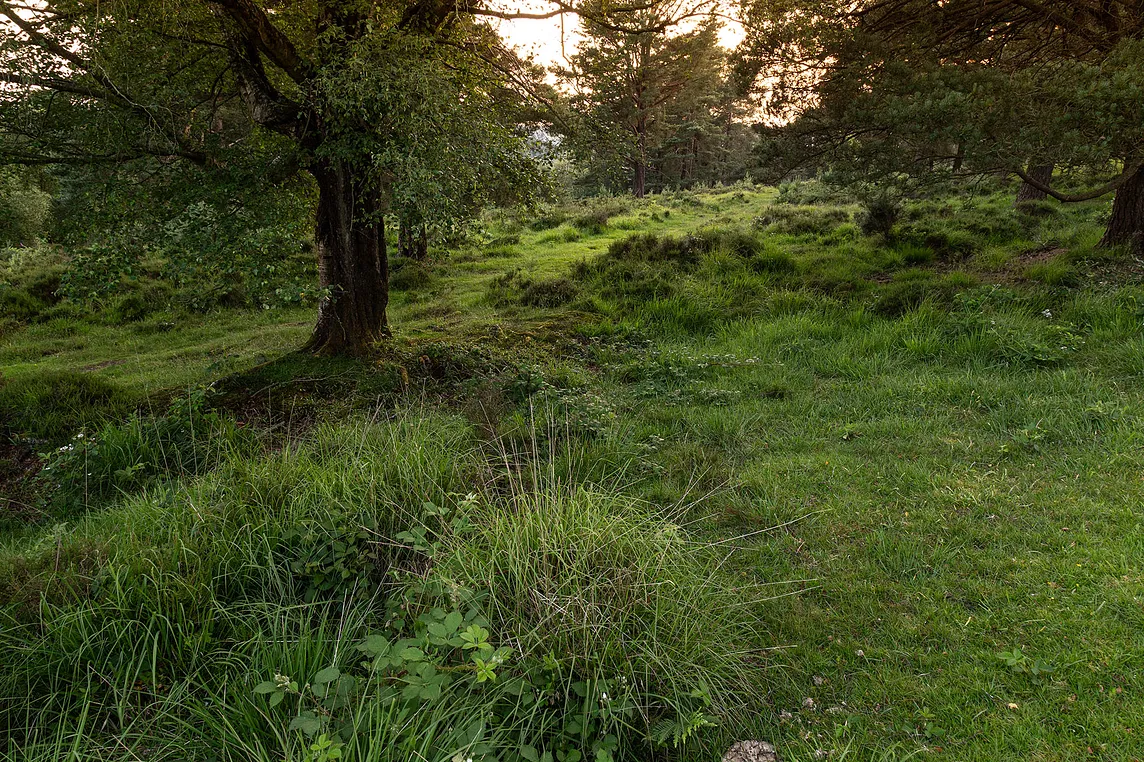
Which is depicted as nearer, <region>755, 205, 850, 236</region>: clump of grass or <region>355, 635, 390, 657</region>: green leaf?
<region>355, 635, 390, 657</region>: green leaf

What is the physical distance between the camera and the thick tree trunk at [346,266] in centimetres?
724

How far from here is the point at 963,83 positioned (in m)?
7.34

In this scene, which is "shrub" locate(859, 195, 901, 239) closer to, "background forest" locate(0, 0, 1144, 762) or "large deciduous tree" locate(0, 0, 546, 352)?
"background forest" locate(0, 0, 1144, 762)

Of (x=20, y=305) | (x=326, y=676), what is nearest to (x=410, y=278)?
(x=20, y=305)

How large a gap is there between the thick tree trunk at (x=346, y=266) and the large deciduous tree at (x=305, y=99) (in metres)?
0.02

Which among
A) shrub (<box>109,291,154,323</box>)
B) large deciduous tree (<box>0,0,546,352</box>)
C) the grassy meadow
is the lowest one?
the grassy meadow

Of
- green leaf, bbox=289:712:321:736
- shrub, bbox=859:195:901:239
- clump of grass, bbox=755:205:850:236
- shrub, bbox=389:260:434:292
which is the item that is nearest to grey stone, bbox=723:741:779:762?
green leaf, bbox=289:712:321:736

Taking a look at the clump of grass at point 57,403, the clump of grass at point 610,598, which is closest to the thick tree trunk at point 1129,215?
the clump of grass at point 610,598

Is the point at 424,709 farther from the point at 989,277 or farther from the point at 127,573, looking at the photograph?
the point at 989,277

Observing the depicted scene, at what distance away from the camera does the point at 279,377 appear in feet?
22.8

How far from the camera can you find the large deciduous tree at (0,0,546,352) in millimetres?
5609

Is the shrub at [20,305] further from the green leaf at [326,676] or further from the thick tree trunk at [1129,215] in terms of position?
the thick tree trunk at [1129,215]

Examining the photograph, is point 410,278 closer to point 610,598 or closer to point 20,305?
point 20,305

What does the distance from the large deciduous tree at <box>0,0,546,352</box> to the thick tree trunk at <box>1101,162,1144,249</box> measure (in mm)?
8874
